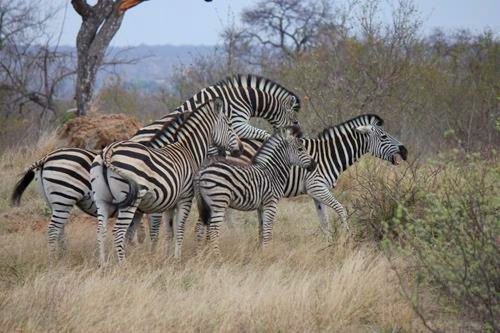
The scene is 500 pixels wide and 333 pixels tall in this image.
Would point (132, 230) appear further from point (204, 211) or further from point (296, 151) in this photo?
point (296, 151)

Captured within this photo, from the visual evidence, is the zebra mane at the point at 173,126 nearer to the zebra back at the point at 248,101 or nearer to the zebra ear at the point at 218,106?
the zebra ear at the point at 218,106

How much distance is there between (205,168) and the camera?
7570 mm

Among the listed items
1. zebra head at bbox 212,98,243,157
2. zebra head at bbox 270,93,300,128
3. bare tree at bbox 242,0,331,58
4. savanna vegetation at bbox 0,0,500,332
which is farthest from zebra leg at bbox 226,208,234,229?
bare tree at bbox 242,0,331,58

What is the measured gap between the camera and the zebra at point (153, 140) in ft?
24.3

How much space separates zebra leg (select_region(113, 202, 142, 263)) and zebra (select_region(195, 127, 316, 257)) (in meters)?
0.80

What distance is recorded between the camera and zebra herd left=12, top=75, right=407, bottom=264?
23.1ft

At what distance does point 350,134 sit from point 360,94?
213 inches

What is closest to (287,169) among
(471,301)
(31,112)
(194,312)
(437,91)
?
(194,312)

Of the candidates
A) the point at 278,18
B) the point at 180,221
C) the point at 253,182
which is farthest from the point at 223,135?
the point at 278,18

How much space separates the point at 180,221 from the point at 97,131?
13.0 feet

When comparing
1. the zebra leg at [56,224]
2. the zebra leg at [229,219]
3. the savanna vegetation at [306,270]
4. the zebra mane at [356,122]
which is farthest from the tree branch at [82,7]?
the zebra leg at [56,224]

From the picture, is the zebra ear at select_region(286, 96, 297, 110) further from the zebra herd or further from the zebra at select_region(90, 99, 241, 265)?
the zebra at select_region(90, 99, 241, 265)

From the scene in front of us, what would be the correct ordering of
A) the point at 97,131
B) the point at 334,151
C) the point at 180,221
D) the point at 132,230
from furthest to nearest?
the point at 97,131
the point at 334,151
the point at 132,230
the point at 180,221

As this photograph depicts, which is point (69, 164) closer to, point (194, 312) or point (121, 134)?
point (194, 312)
